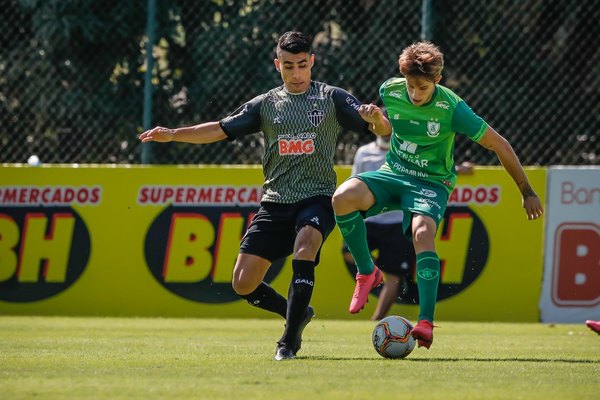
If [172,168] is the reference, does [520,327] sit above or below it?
below

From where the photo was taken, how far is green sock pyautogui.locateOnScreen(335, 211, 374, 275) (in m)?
7.86

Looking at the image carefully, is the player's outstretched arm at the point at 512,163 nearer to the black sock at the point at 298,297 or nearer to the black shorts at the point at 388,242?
the black sock at the point at 298,297

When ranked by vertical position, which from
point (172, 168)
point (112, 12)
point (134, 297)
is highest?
point (112, 12)

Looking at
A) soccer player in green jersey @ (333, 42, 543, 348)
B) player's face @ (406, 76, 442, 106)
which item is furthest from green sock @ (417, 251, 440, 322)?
player's face @ (406, 76, 442, 106)

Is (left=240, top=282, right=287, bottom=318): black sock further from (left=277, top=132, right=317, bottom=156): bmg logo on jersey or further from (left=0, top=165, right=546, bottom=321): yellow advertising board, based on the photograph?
(left=0, top=165, right=546, bottom=321): yellow advertising board

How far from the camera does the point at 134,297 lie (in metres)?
12.3

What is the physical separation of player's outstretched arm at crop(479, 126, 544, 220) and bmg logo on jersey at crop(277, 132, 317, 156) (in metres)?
1.10

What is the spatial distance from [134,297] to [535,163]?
4.36 meters

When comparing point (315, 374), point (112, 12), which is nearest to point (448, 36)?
point (112, 12)

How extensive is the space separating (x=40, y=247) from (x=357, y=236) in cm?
522

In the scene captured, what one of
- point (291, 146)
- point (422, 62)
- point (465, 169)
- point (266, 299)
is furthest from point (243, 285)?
point (465, 169)

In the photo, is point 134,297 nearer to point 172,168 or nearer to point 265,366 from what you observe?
point 172,168

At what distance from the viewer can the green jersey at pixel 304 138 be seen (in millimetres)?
8008

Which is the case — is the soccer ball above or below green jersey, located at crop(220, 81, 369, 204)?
below
